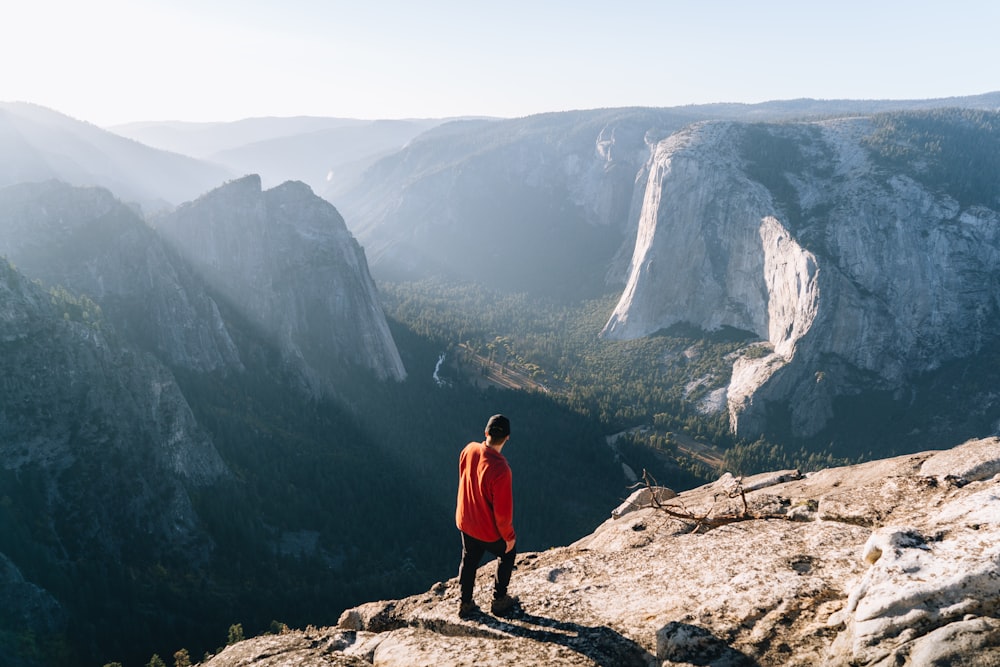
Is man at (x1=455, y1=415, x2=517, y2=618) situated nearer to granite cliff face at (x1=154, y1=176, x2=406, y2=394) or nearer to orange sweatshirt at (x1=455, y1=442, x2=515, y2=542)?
orange sweatshirt at (x1=455, y1=442, x2=515, y2=542)

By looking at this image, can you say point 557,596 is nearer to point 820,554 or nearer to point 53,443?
point 820,554

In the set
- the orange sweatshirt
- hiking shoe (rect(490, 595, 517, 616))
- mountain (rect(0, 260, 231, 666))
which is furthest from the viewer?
mountain (rect(0, 260, 231, 666))

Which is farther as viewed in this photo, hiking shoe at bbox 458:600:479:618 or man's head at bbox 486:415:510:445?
hiking shoe at bbox 458:600:479:618

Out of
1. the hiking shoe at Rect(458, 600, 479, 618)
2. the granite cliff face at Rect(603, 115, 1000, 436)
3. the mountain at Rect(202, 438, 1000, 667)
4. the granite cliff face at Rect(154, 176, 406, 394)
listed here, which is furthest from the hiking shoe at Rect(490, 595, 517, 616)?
the granite cliff face at Rect(603, 115, 1000, 436)

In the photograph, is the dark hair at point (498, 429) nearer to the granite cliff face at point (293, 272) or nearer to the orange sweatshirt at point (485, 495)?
the orange sweatshirt at point (485, 495)

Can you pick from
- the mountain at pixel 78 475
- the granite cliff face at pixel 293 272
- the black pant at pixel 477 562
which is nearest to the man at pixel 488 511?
the black pant at pixel 477 562

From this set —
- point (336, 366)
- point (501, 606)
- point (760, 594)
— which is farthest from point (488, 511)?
point (336, 366)

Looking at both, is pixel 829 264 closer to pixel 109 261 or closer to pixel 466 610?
pixel 466 610
